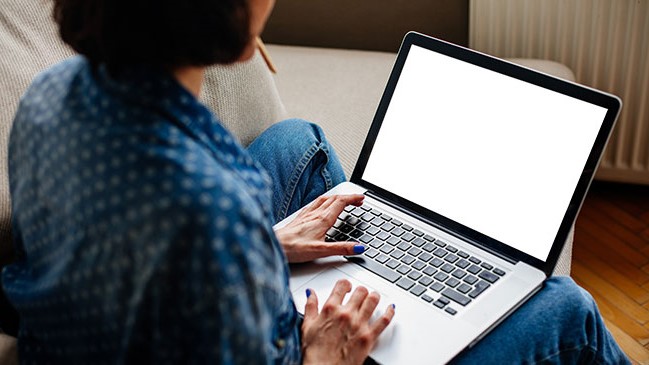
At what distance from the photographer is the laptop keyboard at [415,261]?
0.95 metres

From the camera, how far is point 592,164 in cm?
94

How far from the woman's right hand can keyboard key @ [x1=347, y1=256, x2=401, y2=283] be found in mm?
72

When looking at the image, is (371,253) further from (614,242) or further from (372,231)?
(614,242)

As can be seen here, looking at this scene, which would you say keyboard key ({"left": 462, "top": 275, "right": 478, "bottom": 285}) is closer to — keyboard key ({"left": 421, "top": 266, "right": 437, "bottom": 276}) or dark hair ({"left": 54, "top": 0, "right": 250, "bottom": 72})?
keyboard key ({"left": 421, "top": 266, "right": 437, "bottom": 276})

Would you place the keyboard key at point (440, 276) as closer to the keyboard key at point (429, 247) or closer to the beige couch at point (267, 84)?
the keyboard key at point (429, 247)

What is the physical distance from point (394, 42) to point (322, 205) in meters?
0.97

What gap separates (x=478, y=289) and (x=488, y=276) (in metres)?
0.03

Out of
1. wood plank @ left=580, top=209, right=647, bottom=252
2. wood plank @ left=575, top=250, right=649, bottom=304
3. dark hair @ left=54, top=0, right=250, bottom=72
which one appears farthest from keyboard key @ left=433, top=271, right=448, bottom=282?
wood plank @ left=580, top=209, right=647, bottom=252

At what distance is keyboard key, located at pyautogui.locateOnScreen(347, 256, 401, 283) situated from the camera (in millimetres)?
981

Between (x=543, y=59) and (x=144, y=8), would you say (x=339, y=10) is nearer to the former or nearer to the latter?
(x=543, y=59)

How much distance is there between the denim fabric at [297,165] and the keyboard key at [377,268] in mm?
184

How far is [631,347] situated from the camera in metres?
1.44

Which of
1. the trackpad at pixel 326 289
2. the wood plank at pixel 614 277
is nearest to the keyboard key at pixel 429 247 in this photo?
the trackpad at pixel 326 289

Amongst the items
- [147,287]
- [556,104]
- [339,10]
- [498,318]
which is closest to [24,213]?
[147,287]
